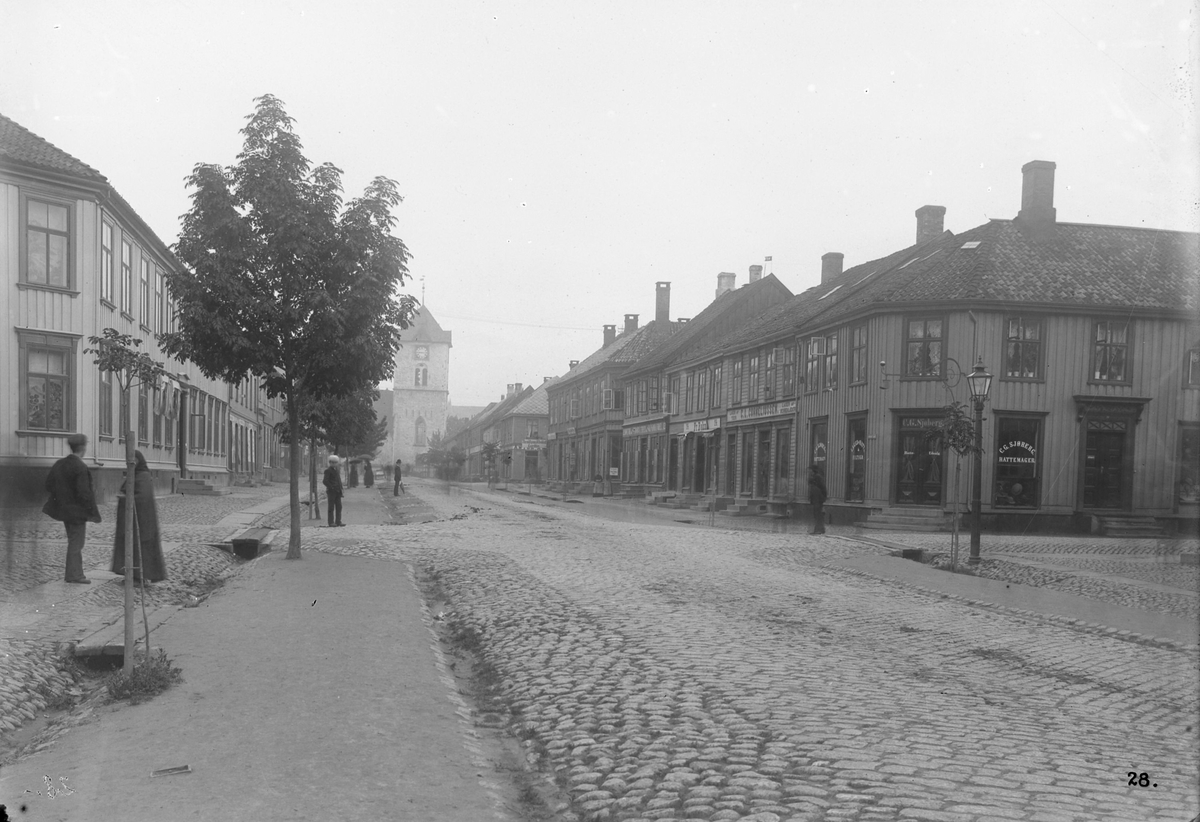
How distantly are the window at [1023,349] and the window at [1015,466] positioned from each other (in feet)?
4.26

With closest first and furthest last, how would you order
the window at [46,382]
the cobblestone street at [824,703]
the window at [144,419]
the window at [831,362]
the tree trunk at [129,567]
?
the cobblestone street at [824,703]
the tree trunk at [129,567]
the window at [46,382]
the window at [144,419]
the window at [831,362]

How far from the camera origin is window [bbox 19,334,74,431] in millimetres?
20875

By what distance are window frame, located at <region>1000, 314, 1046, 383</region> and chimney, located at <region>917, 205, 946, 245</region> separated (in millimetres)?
9099

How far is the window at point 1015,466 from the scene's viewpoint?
29.0m

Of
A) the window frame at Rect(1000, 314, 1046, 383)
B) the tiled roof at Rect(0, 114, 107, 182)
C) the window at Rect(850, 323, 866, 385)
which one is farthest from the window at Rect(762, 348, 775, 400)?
the tiled roof at Rect(0, 114, 107, 182)

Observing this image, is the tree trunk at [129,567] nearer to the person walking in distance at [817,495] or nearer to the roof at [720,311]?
the person walking in distance at [817,495]

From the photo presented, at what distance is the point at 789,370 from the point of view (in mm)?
36969

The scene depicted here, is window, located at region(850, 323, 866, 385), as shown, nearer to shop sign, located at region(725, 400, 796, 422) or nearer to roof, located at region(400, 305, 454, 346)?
shop sign, located at region(725, 400, 796, 422)

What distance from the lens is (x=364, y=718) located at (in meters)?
6.07

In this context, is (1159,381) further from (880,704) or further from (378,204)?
(880,704)

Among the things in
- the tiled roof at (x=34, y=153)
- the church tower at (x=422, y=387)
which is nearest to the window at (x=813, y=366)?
the tiled roof at (x=34, y=153)

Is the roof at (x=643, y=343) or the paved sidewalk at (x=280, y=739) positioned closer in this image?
the paved sidewalk at (x=280, y=739)

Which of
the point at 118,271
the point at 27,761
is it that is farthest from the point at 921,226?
the point at 27,761

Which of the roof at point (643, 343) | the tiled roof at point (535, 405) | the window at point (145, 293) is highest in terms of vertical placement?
the roof at point (643, 343)
